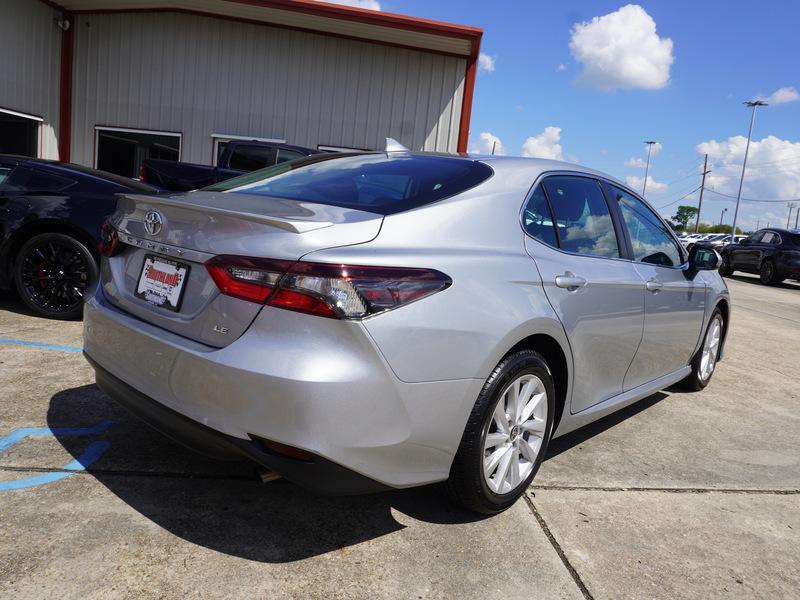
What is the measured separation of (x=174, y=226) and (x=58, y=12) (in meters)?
12.8

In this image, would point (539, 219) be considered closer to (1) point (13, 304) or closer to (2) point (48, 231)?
(2) point (48, 231)

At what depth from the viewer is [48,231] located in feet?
16.6

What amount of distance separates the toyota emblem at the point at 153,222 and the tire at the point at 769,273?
62.7 ft

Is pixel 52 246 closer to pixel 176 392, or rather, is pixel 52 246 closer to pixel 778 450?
pixel 176 392

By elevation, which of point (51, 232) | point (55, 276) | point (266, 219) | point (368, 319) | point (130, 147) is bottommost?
point (55, 276)

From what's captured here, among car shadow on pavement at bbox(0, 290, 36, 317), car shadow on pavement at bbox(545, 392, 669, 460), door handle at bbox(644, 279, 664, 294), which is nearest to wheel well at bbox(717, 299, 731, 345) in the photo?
car shadow on pavement at bbox(545, 392, 669, 460)

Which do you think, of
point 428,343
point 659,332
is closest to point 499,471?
point 428,343

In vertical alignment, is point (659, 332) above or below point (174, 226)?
A: below

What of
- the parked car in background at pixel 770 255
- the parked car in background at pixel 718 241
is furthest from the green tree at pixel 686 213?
the parked car in background at pixel 770 255

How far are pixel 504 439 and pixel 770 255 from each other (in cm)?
1854

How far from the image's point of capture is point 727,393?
505 cm

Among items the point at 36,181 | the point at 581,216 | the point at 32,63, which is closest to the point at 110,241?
the point at 581,216

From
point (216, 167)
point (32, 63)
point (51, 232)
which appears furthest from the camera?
point (32, 63)

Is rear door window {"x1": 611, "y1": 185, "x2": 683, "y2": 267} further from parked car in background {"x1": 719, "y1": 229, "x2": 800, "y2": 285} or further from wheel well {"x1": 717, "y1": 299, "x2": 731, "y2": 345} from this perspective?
parked car in background {"x1": 719, "y1": 229, "x2": 800, "y2": 285}
